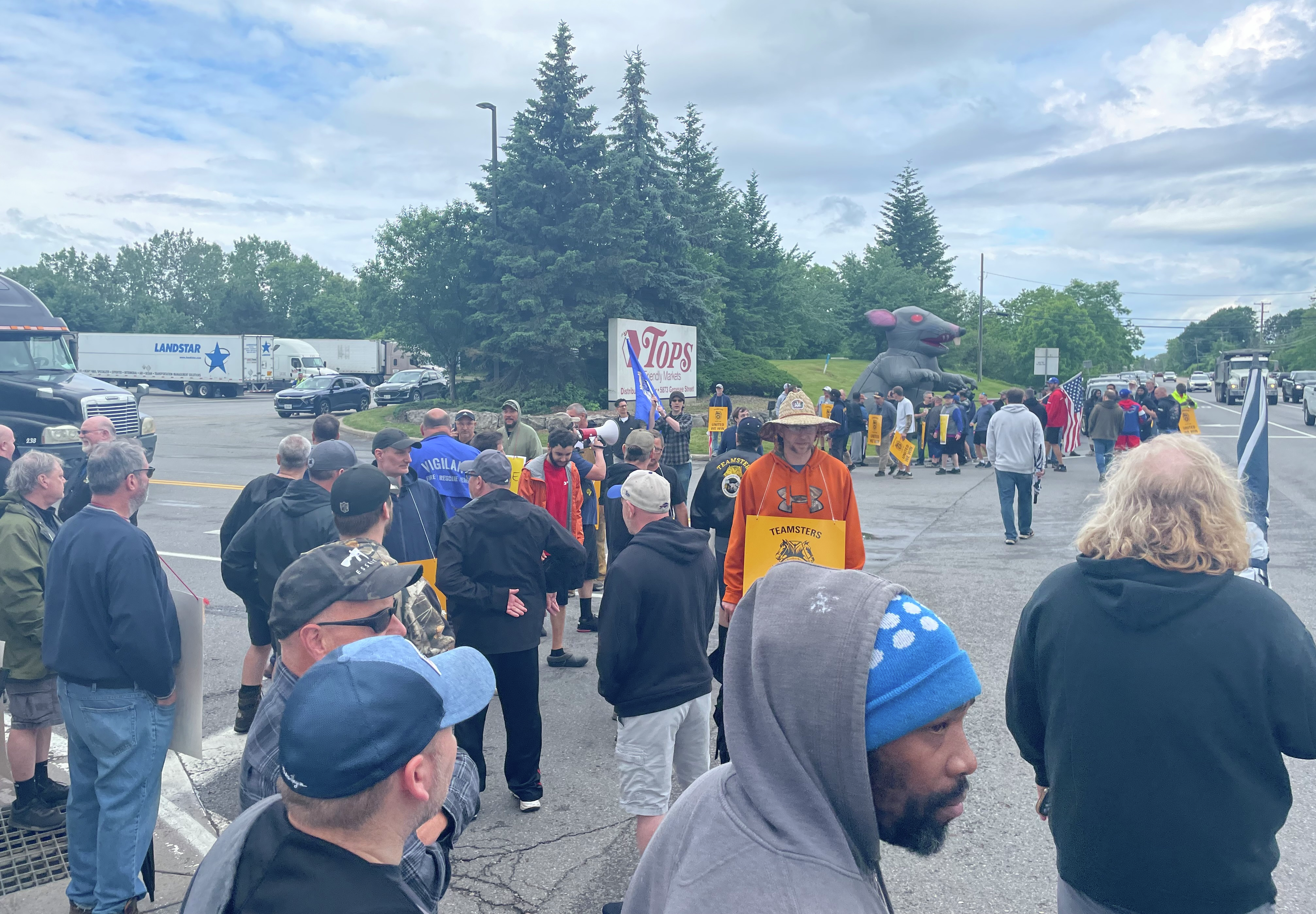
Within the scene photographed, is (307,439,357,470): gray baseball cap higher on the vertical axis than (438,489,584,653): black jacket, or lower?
higher

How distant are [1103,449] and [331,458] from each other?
15.4 metres

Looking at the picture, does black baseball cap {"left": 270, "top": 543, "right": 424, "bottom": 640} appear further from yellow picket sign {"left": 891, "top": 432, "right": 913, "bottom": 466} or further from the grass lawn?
the grass lawn

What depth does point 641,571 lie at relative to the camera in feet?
13.4

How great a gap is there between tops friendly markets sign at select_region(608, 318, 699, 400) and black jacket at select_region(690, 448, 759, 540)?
13946 mm

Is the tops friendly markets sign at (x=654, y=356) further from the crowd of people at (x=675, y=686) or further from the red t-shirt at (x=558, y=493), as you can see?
the crowd of people at (x=675, y=686)

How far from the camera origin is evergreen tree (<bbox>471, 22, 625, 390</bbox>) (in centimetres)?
2820

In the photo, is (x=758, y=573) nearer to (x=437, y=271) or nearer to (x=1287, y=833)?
(x=1287, y=833)

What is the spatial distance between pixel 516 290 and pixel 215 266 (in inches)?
3478

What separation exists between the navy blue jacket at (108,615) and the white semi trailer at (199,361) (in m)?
44.3

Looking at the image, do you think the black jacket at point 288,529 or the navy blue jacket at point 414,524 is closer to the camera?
the black jacket at point 288,529

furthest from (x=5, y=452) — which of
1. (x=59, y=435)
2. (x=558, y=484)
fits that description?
(x=59, y=435)

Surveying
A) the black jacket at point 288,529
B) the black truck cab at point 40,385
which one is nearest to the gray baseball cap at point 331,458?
the black jacket at point 288,529

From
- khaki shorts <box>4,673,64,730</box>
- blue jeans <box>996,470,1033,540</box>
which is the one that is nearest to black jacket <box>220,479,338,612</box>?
khaki shorts <box>4,673,64,730</box>

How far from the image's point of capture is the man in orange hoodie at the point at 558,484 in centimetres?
698
